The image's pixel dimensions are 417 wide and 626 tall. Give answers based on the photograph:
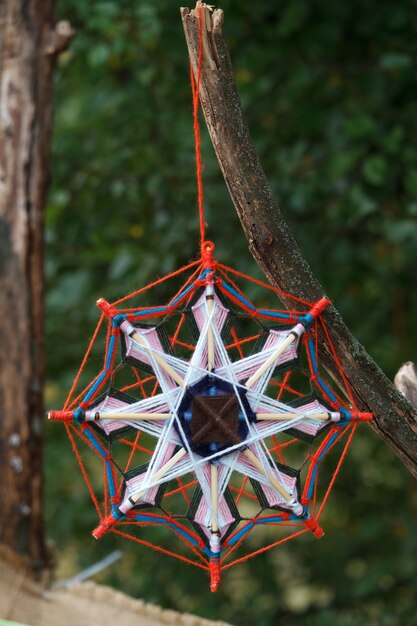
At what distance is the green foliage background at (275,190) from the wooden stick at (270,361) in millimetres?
696

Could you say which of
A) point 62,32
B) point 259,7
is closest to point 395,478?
point 259,7

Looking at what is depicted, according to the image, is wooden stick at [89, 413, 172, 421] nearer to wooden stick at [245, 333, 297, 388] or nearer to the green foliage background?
wooden stick at [245, 333, 297, 388]

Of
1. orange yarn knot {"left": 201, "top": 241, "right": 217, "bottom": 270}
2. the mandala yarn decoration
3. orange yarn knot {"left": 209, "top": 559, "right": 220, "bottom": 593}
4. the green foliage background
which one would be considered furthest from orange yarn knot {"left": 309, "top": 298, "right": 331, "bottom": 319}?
the green foliage background

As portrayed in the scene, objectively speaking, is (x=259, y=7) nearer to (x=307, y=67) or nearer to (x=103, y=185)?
(x=307, y=67)

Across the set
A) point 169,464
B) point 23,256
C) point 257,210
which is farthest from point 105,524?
point 23,256

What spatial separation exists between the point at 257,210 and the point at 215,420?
0.20 meters

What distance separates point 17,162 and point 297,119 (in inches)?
23.1

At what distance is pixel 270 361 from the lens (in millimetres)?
798

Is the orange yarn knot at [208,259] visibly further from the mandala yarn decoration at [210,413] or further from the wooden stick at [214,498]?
the wooden stick at [214,498]

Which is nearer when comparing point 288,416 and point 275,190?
point 288,416

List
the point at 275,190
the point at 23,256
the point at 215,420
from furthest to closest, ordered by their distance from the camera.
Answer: the point at 275,190 < the point at 23,256 < the point at 215,420

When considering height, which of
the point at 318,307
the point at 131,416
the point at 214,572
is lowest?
the point at 214,572

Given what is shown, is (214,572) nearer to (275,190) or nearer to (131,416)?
(131,416)

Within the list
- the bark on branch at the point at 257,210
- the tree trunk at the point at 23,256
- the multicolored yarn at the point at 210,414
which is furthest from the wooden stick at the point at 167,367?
the tree trunk at the point at 23,256
